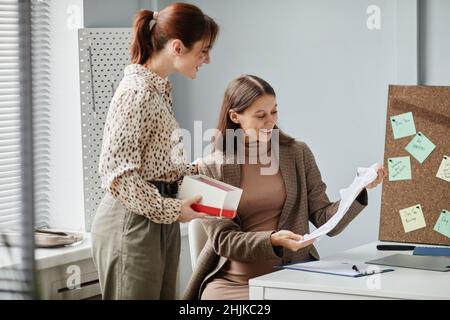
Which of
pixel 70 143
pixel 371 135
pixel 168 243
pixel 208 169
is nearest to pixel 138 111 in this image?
pixel 168 243

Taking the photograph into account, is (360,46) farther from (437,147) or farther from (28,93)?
(28,93)

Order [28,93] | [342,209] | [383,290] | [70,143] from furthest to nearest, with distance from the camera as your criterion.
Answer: [70,143] < [342,209] < [383,290] < [28,93]

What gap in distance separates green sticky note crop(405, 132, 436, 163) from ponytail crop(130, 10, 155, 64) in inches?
40.5

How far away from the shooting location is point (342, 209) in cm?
182

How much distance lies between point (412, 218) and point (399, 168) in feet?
0.57

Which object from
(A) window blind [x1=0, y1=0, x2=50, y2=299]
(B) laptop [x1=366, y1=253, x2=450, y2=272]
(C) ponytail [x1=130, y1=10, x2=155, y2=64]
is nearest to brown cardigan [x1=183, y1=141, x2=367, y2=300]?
(B) laptop [x1=366, y1=253, x2=450, y2=272]

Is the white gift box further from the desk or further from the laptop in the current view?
the laptop

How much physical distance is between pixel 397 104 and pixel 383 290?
3.10 ft

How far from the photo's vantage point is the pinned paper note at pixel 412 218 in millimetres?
2260

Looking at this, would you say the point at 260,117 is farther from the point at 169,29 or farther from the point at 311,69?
the point at 311,69

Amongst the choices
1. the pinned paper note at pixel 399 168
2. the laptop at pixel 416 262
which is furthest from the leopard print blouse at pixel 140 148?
the pinned paper note at pixel 399 168

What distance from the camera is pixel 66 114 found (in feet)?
8.16

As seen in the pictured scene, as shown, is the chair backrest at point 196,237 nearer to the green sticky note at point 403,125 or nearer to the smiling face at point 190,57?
the smiling face at point 190,57

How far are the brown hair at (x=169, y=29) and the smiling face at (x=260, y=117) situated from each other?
0.45m
